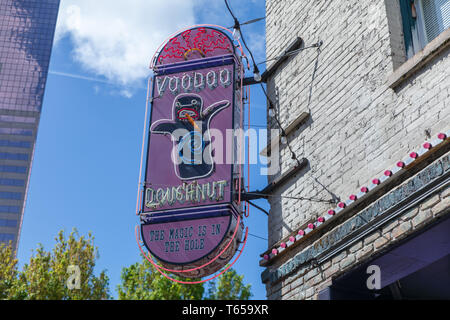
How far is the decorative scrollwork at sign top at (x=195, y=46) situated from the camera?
10242 millimetres

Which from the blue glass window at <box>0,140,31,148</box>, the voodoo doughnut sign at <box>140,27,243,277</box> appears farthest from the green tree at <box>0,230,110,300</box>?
the blue glass window at <box>0,140,31,148</box>

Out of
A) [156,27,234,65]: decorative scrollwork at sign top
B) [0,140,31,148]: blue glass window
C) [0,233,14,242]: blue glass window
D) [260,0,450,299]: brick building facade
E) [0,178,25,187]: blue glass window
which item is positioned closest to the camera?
[260,0,450,299]: brick building facade

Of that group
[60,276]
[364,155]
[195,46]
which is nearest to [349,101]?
[364,155]

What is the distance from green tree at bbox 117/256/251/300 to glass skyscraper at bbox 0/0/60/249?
8711 cm

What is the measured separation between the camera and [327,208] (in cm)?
773

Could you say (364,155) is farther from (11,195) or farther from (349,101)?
(11,195)

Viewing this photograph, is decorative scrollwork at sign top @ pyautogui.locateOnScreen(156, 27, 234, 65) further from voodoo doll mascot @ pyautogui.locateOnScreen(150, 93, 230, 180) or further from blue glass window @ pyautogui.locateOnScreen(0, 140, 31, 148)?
blue glass window @ pyautogui.locateOnScreen(0, 140, 31, 148)

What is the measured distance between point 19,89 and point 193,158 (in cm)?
13502

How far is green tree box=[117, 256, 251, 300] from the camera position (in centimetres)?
1956

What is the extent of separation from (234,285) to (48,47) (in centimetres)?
13265

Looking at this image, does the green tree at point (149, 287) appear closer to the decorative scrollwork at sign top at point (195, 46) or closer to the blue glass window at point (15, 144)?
the decorative scrollwork at sign top at point (195, 46)

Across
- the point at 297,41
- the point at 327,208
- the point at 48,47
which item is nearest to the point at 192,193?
the point at 327,208

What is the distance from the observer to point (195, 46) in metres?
10.4
